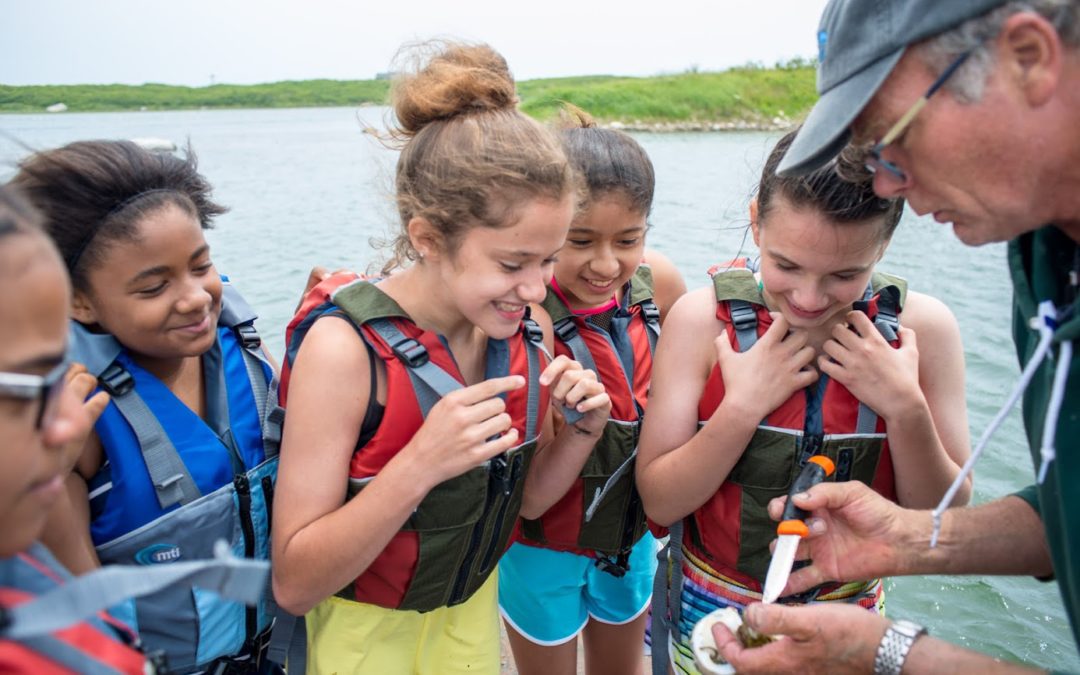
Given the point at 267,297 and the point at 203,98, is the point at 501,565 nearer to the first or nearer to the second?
the point at 267,297

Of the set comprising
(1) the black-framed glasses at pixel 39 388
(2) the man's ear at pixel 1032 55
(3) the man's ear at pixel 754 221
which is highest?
(2) the man's ear at pixel 1032 55

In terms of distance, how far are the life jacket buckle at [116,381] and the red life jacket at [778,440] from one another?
1.58 m

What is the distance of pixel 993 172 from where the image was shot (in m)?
1.59

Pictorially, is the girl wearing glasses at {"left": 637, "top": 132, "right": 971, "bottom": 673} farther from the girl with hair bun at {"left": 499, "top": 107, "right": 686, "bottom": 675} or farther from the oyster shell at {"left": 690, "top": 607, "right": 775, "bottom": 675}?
the oyster shell at {"left": 690, "top": 607, "right": 775, "bottom": 675}

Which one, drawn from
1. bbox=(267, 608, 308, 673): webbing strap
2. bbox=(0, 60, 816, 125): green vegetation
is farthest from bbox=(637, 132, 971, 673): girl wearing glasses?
bbox=(0, 60, 816, 125): green vegetation

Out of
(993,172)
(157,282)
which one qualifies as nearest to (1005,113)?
(993,172)

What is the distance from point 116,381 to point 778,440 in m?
1.81

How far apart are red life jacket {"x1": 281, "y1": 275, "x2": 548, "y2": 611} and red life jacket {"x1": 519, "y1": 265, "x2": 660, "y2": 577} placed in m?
0.31

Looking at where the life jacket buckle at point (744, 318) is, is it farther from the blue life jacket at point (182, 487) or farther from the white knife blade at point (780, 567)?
the blue life jacket at point (182, 487)

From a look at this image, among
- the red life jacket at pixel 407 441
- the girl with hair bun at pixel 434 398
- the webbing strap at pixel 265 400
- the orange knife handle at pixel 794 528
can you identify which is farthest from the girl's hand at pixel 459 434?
the orange knife handle at pixel 794 528

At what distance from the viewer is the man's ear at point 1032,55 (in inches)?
56.4

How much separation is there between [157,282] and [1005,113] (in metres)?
2.03

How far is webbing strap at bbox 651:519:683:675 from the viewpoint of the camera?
102 inches

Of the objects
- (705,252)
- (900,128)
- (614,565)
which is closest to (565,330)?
(614,565)
